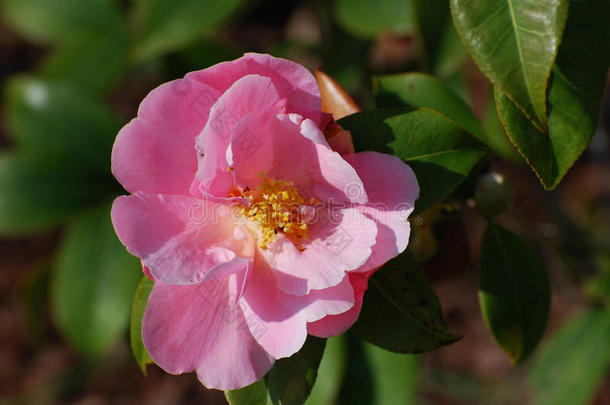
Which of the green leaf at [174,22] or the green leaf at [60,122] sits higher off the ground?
the green leaf at [174,22]

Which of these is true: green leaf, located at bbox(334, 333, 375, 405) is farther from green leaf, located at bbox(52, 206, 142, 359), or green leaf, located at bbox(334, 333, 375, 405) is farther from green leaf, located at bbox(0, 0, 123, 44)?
green leaf, located at bbox(0, 0, 123, 44)

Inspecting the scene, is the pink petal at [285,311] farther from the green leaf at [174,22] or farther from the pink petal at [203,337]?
the green leaf at [174,22]

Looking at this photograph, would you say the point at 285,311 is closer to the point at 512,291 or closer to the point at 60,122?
the point at 512,291

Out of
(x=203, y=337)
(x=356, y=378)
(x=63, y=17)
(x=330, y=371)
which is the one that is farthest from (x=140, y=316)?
(x=63, y=17)

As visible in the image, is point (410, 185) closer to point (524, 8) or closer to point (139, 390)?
point (524, 8)

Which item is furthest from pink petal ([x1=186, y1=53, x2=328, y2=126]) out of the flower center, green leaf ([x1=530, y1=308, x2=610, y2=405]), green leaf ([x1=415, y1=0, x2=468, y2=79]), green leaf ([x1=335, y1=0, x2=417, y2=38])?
green leaf ([x1=530, y1=308, x2=610, y2=405])

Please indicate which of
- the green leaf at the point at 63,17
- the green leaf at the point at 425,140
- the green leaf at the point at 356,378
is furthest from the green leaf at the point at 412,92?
the green leaf at the point at 63,17
